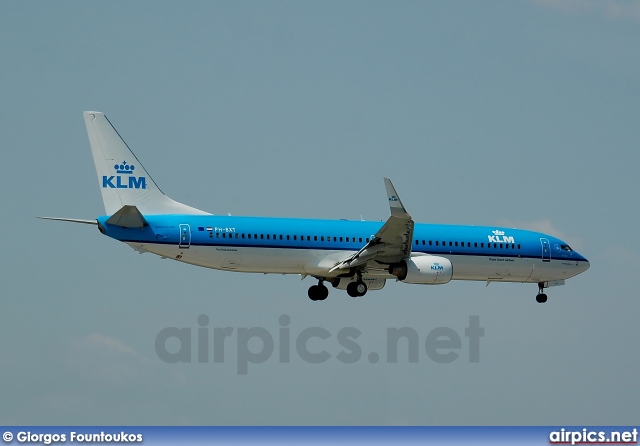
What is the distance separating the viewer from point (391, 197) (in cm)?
5728

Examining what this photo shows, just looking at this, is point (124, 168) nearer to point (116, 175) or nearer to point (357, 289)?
point (116, 175)

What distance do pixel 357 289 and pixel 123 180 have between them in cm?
1181

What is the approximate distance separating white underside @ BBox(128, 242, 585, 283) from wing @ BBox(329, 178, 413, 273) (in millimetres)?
1020

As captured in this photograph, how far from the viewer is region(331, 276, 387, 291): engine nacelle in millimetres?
63188

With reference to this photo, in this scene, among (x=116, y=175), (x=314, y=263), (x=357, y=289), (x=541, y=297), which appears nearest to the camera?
(x=116, y=175)

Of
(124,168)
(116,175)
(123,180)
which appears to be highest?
(124,168)

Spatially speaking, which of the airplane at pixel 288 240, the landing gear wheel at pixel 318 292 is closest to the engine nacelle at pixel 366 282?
the airplane at pixel 288 240

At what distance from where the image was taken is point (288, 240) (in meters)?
59.8

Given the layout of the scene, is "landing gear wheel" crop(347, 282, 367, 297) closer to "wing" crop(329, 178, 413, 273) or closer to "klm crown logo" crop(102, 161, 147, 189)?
"wing" crop(329, 178, 413, 273)

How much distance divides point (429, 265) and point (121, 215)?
13.6 m

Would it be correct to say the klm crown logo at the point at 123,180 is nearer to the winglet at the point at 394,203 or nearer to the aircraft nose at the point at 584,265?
the winglet at the point at 394,203

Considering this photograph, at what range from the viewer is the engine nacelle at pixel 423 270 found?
5994 cm

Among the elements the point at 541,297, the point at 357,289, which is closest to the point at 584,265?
the point at 541,297

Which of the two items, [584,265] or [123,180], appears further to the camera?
[584,265]
